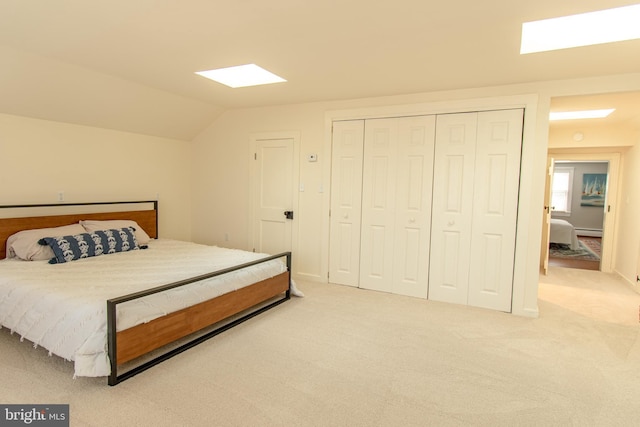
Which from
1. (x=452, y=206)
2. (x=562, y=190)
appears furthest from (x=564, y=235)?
(x=452, y=206)

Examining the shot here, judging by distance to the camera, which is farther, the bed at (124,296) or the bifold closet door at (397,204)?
the bifold closet door at (397,204)

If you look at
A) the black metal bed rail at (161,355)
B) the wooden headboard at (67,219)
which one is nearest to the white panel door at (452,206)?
the black metal bed rail at (161,355)

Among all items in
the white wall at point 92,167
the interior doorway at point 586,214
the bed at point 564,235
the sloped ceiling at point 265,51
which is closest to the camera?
the sloped ceiling at point 265,51

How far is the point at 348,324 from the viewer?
337 centimetres

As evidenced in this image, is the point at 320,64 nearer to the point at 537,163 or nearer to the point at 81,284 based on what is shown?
the point at 537,163

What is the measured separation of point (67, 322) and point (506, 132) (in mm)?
4160

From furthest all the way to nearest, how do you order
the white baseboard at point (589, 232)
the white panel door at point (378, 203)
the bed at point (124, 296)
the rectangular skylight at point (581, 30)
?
the white baseboard at point (589, 232) < the white panel door at point (378, 203) < the rectangular skylight at point (581, 30) < the bed at point (124, 296)

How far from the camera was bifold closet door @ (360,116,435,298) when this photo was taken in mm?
4117

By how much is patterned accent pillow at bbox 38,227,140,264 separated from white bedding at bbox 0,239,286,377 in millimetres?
113

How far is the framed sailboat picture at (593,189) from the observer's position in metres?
9.95

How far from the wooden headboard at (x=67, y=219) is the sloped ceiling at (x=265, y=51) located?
103 cm

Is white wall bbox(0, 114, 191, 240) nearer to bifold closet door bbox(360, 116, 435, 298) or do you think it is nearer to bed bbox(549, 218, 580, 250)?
bifold closet door bbox(360, 116, 435, 298)

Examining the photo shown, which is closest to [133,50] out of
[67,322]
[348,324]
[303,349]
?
[67,322]

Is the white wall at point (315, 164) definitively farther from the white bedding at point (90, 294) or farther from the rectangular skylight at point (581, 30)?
the white bedding at point (90, 294)
